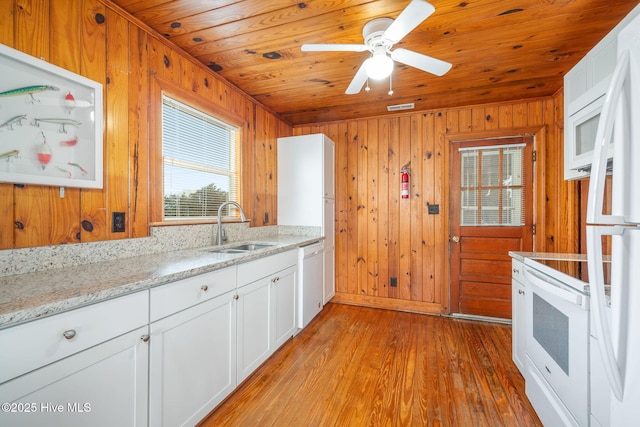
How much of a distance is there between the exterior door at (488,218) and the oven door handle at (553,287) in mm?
1482

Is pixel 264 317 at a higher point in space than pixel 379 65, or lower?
lower

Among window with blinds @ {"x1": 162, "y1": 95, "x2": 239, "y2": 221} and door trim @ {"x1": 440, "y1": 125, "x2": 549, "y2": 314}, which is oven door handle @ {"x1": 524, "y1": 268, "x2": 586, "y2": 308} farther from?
window with blinds @ {"x1": 162, "y1": 95, "x2": 239, "y2": 221}

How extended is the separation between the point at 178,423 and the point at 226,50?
241 centimetres

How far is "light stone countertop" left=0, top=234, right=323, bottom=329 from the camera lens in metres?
0.85

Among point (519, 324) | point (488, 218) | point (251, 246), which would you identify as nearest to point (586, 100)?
point (519, 324)

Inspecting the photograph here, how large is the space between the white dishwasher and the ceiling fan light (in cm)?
168

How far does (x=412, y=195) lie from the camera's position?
11.1 ft

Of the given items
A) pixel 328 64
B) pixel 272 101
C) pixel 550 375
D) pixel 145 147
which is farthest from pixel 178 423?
pixel 272 101

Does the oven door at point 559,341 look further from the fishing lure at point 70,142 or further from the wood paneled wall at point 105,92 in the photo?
the fishing lure at point 70,142

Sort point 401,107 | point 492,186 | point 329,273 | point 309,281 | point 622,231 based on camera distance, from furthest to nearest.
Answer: point 329,273 → point 401,107 → point 492,186 → point 309,281 → point 622,231

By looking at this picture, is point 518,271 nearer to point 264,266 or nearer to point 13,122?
point 264,266

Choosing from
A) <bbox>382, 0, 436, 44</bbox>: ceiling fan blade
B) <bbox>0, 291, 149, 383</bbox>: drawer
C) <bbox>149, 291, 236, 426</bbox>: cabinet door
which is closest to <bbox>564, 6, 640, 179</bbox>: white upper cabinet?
<bbox>382, 0, 436, 44</bbox>: ceiling fan blade

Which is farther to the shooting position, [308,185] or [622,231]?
[308,185]

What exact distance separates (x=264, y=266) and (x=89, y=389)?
1.18 metres
